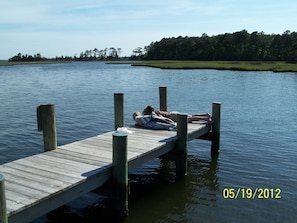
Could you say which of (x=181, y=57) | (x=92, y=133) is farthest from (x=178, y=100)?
(x=181, y=57)

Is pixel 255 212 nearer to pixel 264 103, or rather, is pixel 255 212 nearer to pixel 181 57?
pixel 264 103

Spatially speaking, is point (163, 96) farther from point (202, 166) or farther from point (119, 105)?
point (202, 166)

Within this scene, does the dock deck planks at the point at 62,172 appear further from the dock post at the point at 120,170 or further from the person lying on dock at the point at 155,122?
the person lying on dock at the point at 155,122

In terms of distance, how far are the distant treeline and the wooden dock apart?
93.4 m

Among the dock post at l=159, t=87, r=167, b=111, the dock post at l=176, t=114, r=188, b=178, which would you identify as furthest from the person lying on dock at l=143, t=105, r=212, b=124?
the dock post at l=159, t=87, r=167, b=111

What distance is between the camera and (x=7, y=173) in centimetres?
710

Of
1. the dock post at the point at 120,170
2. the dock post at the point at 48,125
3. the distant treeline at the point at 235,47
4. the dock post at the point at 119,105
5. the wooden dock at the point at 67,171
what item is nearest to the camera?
the wooden dock at the point at 67,171

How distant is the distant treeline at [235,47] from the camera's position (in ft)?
366

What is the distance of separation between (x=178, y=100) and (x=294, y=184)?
19.0 meters
